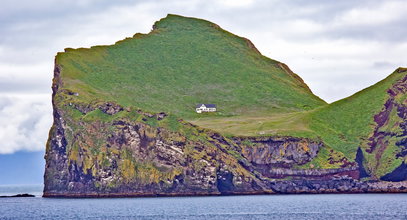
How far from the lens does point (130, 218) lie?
186125 mm

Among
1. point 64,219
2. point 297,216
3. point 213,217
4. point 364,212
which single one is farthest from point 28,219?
point 364,212

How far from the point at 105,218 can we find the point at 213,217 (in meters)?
22.7

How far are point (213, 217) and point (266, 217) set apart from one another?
10.6m

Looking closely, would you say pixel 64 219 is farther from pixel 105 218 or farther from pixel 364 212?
pixel 364 212

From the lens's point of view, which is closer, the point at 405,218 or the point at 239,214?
the point at 405,218

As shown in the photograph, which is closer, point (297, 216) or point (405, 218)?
point (405, 218)

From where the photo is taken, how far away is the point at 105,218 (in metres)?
189

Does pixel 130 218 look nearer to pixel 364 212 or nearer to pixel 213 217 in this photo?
pixel 213 217

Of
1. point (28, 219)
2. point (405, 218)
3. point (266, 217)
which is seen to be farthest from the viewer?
point (28, 219)

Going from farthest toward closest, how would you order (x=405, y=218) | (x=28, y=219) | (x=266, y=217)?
(x=28, y=219), (x=266, y=217), (x=405, y=218)

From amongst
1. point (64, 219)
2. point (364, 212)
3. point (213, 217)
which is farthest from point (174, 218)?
point (364, 212)

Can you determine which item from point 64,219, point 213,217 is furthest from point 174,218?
point 64,219

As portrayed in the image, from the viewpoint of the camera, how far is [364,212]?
192500 millimetres

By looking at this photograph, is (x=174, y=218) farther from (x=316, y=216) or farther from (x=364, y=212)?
(x=364, y=212)
